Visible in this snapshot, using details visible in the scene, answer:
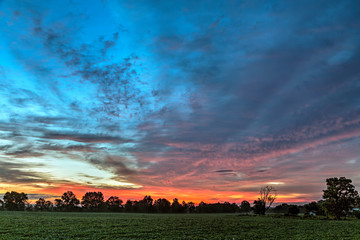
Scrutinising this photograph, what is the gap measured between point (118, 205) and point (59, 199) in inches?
1685

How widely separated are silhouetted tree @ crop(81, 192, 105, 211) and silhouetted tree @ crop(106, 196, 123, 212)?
4.71 metres

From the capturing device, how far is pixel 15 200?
173m

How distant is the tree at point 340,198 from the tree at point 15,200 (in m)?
187

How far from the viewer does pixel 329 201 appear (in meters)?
82.1

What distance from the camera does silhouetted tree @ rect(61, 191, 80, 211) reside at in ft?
591

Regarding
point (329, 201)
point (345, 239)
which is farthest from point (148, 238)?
point (329, 201)

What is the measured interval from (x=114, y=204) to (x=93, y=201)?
16135 millimetres

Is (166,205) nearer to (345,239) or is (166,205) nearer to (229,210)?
(229,210)

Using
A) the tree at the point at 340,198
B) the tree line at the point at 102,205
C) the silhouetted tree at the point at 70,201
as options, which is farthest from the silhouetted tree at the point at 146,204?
the tree at the point at 340,198

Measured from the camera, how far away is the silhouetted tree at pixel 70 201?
180125 mm

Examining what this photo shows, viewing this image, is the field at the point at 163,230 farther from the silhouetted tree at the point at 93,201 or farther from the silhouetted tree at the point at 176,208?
the silhouetted tree at the point at 93,201

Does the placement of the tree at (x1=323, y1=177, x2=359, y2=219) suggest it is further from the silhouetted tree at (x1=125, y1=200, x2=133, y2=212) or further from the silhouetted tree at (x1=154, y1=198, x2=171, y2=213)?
the silhouetted tree at (x1=125, y1=200, x2=133, y2=212)

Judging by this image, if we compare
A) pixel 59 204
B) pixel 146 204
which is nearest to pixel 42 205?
pixel 59 204

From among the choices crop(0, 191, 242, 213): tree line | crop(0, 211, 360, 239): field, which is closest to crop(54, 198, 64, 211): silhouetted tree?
crop(0, 191, 242, 213): tree line
